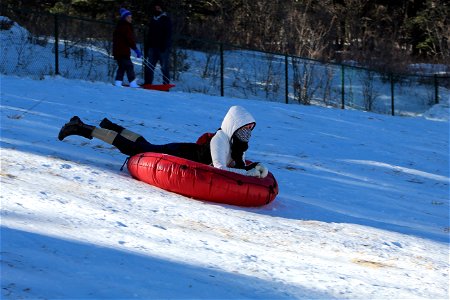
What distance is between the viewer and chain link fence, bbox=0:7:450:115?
19.4 m

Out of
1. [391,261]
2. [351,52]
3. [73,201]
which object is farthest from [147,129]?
[351,52]

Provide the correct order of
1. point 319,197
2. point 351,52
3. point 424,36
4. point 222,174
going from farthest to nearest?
point 424,36
point 351,52
point 319,197
point 222,174

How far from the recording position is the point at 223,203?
756 cm

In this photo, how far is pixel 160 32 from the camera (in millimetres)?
16188

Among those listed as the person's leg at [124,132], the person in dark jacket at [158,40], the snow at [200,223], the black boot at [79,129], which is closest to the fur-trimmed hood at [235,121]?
the snow at [200,223]

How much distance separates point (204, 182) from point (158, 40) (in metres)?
9.44

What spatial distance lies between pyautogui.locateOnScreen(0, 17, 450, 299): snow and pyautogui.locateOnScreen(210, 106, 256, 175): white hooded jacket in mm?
552

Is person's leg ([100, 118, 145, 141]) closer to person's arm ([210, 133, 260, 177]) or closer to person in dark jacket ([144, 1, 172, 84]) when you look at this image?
person's arm ([210, 133, 260, 177])

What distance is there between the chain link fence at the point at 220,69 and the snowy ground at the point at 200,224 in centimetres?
657

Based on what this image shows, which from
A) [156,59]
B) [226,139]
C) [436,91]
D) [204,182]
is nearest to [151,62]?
[156,59]

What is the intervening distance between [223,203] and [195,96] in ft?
28.3

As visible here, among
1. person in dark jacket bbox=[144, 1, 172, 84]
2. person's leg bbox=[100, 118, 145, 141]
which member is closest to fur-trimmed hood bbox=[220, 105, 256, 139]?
person's leg bbox=[100, 118, 145, 141]

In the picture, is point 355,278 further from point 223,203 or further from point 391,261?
point 223,203

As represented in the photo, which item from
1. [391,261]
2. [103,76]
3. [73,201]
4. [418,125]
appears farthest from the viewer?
[103,76]
